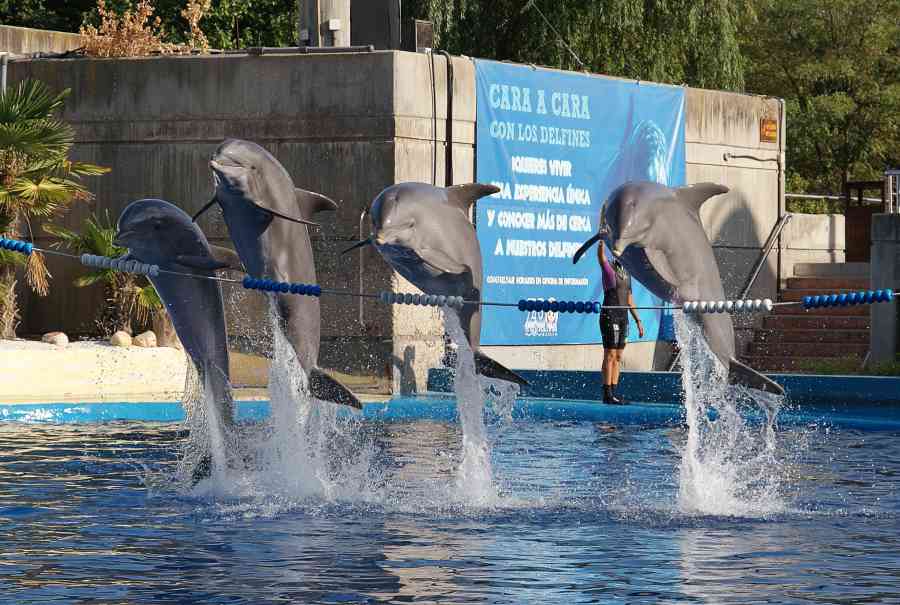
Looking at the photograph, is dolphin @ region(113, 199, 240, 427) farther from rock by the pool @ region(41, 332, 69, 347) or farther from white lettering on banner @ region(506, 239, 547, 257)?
white lettering on banner @ region(506, 239, 547, 257)

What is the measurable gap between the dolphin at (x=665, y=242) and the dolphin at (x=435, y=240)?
755 millimetres

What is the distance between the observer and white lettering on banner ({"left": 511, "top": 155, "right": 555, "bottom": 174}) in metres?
20.1

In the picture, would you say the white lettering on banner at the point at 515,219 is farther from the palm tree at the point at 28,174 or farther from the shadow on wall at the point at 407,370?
the palm tree at the point at 28,174

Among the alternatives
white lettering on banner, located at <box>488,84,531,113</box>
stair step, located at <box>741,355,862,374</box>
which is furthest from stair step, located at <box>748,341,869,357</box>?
white lettering on banner, located at <box>488,84,531,113</box>

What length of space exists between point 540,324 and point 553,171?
1905mm

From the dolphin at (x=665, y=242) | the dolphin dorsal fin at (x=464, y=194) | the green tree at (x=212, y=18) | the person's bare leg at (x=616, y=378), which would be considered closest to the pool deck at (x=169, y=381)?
the person's bare leg at (x=616, y=378)

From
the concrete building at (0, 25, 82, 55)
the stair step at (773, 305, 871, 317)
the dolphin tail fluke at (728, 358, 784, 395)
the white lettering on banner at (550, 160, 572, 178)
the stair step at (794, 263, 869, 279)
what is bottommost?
the dolphin tail fluke at (728, 358, 784, 395)

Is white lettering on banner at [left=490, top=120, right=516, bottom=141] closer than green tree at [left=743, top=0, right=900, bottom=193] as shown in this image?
Yes

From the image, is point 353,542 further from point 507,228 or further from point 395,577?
point 507,228

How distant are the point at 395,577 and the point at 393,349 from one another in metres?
10.7

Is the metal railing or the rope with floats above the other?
the metal railing

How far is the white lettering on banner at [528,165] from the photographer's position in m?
20.1

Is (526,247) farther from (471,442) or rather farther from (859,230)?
(859,230)

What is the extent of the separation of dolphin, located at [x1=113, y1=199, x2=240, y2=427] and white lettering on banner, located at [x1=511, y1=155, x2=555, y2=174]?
9556 mm
